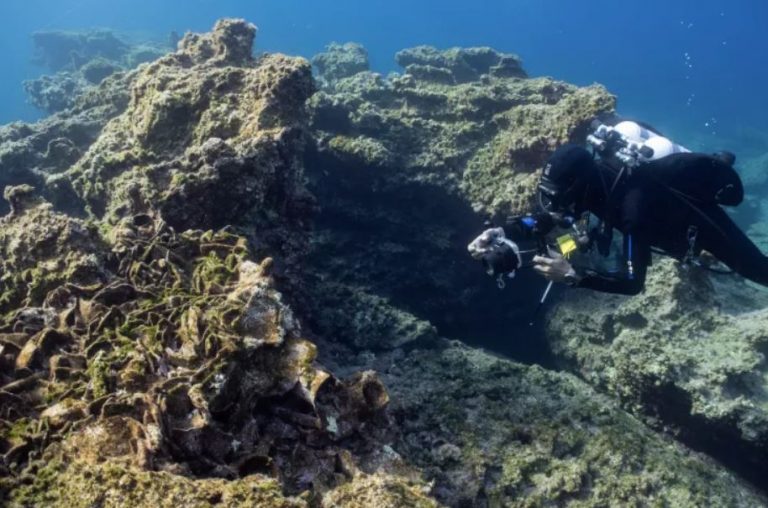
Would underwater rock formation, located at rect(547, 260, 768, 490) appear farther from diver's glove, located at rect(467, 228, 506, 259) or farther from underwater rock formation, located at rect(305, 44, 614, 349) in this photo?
diver's glove, located at rect(467, 228, 506, 259)

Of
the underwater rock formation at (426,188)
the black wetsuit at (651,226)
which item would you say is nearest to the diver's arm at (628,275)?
the black wetsuit at (651,226)

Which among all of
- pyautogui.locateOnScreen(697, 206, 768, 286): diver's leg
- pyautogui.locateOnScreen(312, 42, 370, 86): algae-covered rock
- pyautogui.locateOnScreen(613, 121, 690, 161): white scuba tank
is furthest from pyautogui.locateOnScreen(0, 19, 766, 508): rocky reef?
pyautogui.locateOnScreen(312, 42, 370, 86): algae-covered rock

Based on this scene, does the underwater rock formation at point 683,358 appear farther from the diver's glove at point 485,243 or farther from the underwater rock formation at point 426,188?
the diver's glove at point 485,243

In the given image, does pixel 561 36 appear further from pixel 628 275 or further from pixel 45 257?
pixel 45 257

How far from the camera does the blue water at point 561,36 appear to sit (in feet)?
170

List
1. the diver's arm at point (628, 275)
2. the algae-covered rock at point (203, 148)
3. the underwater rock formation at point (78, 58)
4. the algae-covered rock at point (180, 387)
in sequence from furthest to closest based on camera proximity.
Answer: the underwater rock formation at point (78, 58)
the algae-covered rock at point (203, 148)
the diver's arm at point (628, 275)
the algae-covered rock at point (180, 387)

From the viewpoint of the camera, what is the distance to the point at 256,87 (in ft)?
20.9

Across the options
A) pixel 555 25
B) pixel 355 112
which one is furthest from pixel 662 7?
pixel 355 112

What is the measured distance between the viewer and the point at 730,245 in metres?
5.36

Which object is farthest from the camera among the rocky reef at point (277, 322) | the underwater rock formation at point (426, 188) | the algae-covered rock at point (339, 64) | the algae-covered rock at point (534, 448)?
the algae-covered rock at point (339, 64)

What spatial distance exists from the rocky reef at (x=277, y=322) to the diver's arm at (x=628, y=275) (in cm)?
126

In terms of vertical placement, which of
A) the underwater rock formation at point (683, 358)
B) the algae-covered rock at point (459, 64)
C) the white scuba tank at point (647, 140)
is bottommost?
the underwater rock formation at point (683, 358)

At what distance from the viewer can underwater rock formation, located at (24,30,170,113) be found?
63.9 ft

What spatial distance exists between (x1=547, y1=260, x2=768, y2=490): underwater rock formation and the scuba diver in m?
1.12
